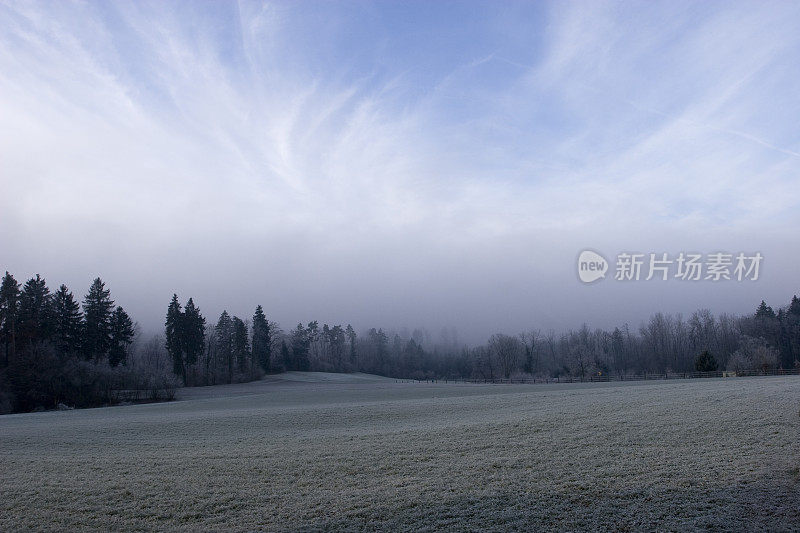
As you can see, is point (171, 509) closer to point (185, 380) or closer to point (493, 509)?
point (493, 509)

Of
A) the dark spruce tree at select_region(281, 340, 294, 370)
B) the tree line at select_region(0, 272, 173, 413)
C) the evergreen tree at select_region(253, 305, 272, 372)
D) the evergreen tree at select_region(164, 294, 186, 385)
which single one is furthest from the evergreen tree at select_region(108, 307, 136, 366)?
the dark spruce tree at select_region(281, 340, 294, 370)

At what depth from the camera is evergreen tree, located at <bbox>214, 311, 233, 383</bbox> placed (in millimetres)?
103875

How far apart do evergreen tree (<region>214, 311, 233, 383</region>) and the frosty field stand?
271ft

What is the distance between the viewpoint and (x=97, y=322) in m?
76.3

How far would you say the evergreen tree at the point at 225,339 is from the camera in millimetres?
103875

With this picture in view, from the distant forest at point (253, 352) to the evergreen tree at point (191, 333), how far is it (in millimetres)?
184

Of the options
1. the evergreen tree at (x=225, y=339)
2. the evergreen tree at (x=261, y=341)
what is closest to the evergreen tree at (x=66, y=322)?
the evergreen tree at (x=225, y=339)

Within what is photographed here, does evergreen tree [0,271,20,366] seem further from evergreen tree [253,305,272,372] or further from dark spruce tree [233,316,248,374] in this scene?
evergreen tree [253,305,272,372]

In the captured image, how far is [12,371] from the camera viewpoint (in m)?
60.2

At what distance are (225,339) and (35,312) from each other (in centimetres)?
4181

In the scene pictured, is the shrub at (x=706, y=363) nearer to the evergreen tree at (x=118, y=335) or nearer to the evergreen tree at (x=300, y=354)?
the evergreen tree at (x=300, y=354)

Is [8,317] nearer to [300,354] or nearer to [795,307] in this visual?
[300,354]

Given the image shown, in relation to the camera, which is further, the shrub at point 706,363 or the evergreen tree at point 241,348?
the evergreen tree at point 241,348

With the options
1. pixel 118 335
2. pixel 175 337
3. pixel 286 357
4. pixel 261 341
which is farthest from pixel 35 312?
pixel 286 357
